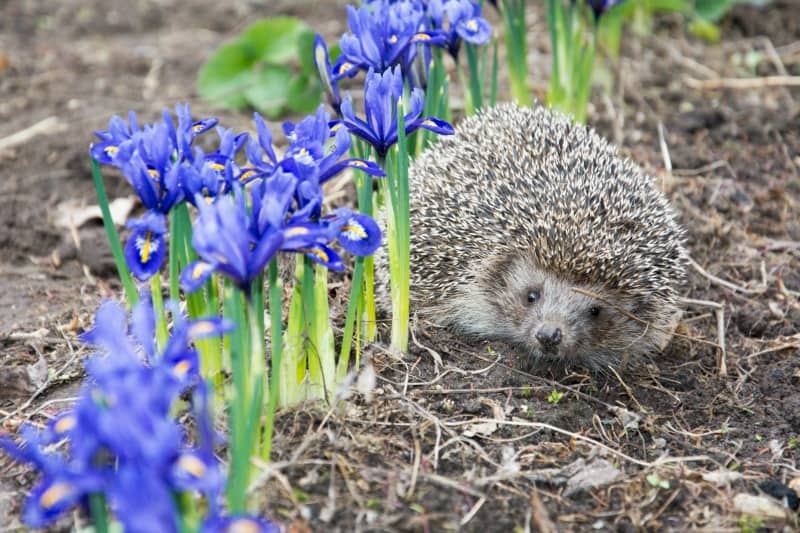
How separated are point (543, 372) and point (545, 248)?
26.0 inches

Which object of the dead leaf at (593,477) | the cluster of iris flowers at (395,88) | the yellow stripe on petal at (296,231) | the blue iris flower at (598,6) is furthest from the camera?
the blue iris flower at (598,6)

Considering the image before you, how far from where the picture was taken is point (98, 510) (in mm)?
2904

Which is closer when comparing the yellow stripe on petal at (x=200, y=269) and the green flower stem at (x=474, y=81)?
the yellow stripe on petal at (x=200, y=269)

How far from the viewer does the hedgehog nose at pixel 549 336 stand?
5012 mm

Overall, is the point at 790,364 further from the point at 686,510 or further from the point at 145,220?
the point at 145,220

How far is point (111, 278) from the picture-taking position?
20.7 feet

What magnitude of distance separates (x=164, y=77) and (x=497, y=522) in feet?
22.4

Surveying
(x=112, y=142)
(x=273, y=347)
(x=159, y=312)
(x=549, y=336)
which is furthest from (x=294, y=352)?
(x=549, y=336)

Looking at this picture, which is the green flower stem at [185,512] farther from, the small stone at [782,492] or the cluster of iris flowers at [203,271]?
the small stone at [782,492]

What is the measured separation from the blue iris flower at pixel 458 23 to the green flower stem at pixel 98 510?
11.6ft

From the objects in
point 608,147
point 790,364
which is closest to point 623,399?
point 790,364

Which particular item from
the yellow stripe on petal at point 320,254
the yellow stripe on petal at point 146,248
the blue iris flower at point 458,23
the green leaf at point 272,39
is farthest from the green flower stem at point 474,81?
the yellow stripe on petal at point 146,248

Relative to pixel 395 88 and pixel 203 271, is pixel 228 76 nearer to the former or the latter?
pixel 395 88

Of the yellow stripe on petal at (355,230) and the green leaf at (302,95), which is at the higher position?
the green leaf at (302,95)
